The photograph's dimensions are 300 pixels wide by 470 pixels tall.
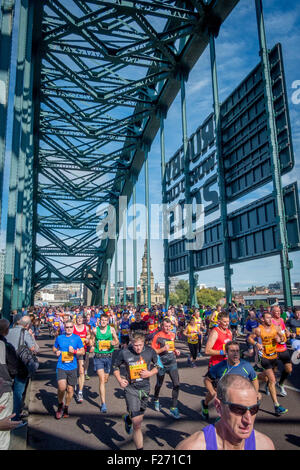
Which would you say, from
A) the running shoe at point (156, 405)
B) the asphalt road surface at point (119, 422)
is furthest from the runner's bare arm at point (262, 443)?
the running shoe at point (156, 405)

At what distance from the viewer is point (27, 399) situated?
6945mm

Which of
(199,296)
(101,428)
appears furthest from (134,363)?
(199,296)

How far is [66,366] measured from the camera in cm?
635

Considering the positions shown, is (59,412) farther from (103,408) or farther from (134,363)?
(134,363)

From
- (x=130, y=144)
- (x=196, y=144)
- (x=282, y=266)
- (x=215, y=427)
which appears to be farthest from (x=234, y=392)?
(x=130, y=144)

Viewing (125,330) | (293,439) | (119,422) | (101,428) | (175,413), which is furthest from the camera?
(125,330)

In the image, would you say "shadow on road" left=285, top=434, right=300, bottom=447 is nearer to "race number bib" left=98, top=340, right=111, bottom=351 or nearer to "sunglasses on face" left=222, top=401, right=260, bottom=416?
"sunglasses on face" left=222, top=401, right=260, bottom=416

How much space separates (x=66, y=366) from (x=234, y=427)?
5034 millimetres

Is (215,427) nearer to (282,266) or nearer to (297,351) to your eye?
(297,351)

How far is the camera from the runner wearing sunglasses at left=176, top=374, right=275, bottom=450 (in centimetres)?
194

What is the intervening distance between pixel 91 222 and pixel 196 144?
22.0 metres

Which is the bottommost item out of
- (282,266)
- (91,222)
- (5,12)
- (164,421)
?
(164,421)

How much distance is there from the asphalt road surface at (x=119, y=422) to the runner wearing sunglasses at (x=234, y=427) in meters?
2.93

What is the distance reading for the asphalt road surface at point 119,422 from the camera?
15.4 ft
